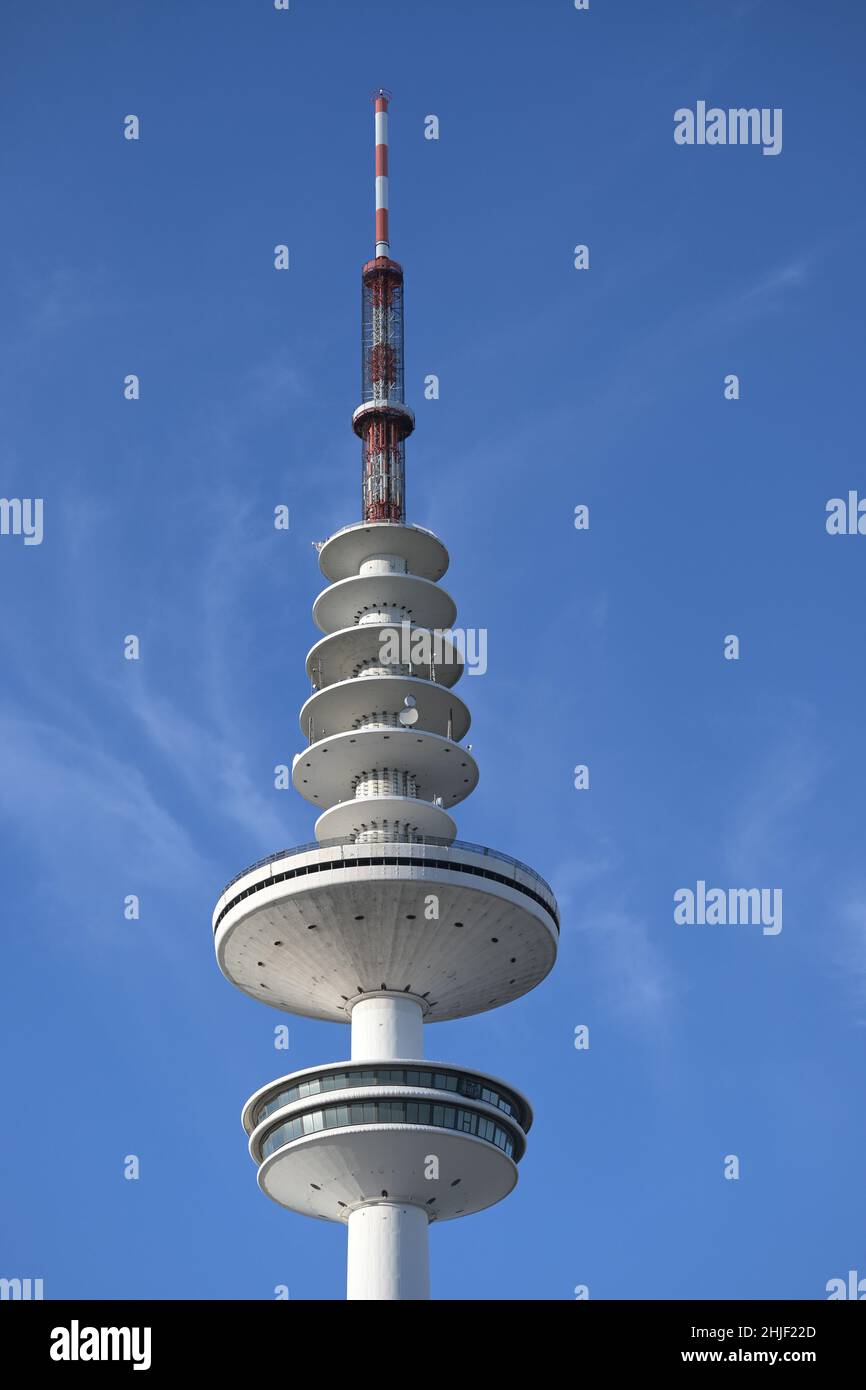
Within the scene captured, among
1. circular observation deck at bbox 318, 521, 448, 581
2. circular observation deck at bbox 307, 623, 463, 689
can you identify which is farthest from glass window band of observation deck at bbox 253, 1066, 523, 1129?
circular observation deck at bbox 318, 521, 448, 581

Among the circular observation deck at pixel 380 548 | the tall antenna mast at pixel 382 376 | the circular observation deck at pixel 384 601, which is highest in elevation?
the tall antenna mast at pixel 382 376

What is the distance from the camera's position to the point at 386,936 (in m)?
78.3

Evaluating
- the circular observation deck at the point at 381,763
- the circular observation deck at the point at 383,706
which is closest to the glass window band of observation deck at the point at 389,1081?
the circular observation deck at the point at 381,763

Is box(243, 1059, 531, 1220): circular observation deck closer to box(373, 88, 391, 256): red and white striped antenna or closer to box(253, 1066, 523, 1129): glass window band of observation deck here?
box(253, 1066, 523, 1129): glass window band of observation deck

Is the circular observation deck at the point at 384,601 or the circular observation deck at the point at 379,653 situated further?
the circular observation deck at the point at 384,601

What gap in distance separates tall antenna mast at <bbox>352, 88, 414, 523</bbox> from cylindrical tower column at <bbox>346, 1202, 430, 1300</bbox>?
38912 millimetres

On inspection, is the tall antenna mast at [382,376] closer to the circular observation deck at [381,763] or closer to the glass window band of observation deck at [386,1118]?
the circular observation deck at [381,763]

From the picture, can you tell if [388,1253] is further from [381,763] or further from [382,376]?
[382,376]

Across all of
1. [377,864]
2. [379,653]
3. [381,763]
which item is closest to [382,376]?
[379,653]

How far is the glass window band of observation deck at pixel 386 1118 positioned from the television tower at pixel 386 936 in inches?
3.2

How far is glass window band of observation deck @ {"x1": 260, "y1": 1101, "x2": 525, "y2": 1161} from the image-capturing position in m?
73.2

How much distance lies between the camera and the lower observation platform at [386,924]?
76.8 m
